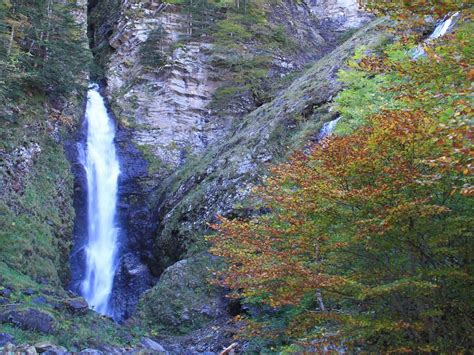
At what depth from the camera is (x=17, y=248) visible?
47.2 feet

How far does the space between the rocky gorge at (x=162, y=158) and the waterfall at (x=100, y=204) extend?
0.42 meters

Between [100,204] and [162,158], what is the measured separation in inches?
187

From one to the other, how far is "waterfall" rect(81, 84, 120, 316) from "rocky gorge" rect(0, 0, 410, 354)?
16.5 inches

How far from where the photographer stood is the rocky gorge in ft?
41.3

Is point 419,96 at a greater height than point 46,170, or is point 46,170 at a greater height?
point 46,170

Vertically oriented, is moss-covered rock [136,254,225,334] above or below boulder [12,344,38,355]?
above

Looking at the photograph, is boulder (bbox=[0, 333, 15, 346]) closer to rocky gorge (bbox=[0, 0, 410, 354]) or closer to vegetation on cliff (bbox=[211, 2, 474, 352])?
rocky gorge (bbox=[0, 0, 410, 354])

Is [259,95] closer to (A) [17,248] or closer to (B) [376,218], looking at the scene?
(A) [17,248]

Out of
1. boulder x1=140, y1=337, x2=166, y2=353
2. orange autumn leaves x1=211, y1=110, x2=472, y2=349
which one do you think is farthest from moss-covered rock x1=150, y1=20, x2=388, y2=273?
orange autumn leaves x1=211, y1=110, x2=472, y2=349

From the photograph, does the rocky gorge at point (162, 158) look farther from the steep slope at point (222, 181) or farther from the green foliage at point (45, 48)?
the green foliage at point (45, 48)

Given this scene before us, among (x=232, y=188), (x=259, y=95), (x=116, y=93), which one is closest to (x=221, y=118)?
(x=259, y=95)

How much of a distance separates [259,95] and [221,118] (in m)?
2.63

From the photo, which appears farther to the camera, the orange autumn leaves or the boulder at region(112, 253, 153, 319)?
the boulder at region(112, 253, 153, 319)

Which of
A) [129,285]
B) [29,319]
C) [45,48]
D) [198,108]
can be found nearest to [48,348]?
[29,319]
